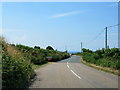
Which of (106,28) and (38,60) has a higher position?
(106,28)

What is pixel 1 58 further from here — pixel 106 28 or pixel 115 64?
pixel 106 28

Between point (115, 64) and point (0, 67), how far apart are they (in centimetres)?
1570

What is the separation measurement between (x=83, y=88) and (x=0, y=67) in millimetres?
4513

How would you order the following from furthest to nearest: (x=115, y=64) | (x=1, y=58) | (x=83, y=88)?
(x=115, y=64) < (x=83, y=88) < (x=1, y=58)

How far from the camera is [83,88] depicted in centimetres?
1138

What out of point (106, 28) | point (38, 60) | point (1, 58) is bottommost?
point (38, 60)

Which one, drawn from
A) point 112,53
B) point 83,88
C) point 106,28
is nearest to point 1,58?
point 83,88

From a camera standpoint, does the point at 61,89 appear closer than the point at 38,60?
Yes

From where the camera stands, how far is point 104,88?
11516 mm

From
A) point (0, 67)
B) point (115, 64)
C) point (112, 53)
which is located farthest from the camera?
point (112, 53)

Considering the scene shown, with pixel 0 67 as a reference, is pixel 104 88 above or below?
below

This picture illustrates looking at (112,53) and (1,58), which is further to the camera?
(112,53)

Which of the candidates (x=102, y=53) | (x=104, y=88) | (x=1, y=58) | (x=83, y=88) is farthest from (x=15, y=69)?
(x=102, y=53)

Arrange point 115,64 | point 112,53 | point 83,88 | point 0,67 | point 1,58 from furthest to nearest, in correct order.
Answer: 1. point 112,53
2. point 115,64
3. point 83,88
4. point 1,58
5. point 0,67
